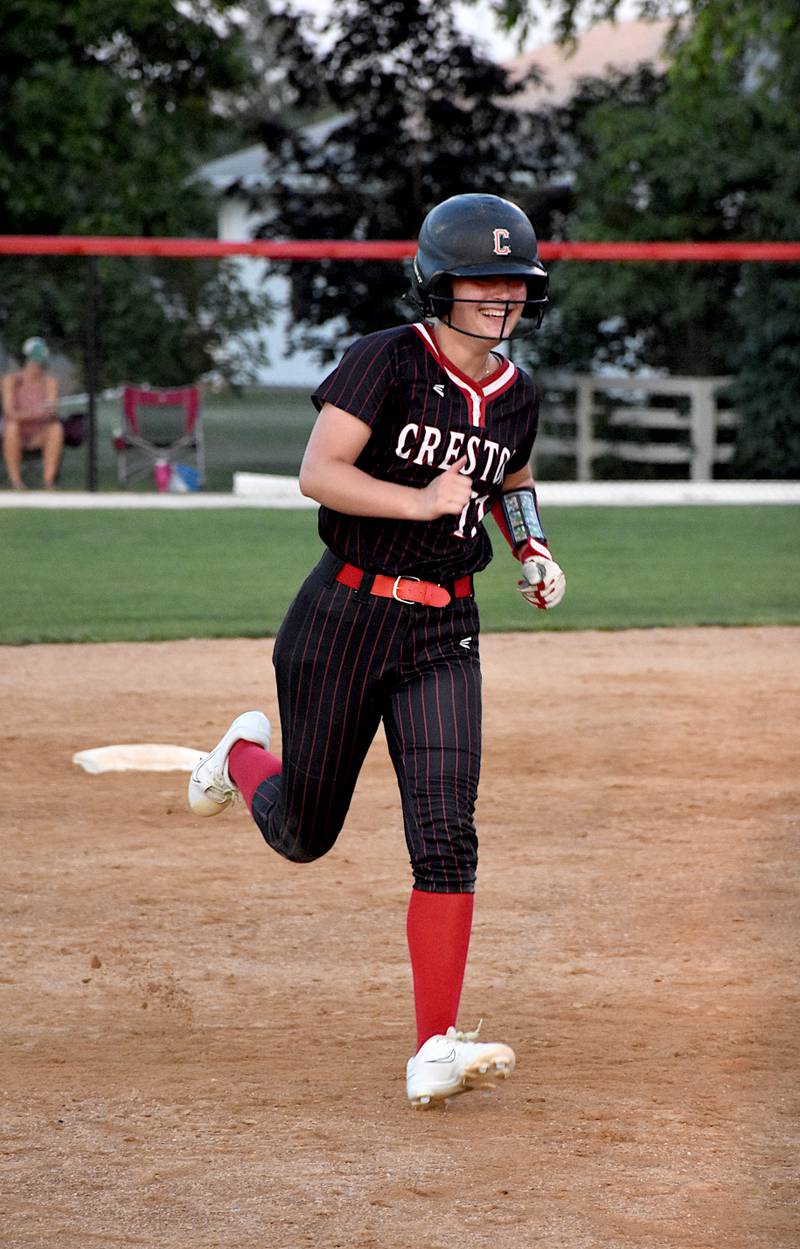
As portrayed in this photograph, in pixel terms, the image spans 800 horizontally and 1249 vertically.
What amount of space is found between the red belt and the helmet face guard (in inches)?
20.3

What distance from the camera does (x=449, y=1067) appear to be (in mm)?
3398

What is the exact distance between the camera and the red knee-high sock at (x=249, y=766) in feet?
13.6

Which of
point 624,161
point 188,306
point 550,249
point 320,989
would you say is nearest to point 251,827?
point 320,989

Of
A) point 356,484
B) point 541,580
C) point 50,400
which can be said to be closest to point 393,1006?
point 541,580

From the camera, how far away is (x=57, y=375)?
71.9 ft

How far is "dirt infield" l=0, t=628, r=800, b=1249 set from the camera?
2975 millimetres

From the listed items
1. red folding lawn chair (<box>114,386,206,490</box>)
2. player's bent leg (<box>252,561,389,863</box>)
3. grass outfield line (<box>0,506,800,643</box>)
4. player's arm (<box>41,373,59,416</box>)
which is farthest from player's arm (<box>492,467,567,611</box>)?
red folding lawn chair (<box>114,386,206,490</box>)

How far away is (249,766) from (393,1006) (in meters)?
0.67

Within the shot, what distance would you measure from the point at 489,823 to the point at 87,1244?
324 centimetres

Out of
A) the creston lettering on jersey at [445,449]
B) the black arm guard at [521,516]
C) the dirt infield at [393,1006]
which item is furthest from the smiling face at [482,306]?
the dirt infield at [393,1006]

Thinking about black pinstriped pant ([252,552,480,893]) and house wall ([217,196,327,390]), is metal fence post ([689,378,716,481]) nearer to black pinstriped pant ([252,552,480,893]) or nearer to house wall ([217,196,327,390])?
house wall ([217,196,327,390])

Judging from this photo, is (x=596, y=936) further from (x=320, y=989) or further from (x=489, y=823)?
(x=489, y=823)

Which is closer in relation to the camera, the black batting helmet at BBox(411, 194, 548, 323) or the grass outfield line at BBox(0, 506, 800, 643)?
the black batting helmet at BBox(411, 194, 548, 323)

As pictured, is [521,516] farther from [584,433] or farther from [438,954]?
[584,433]
